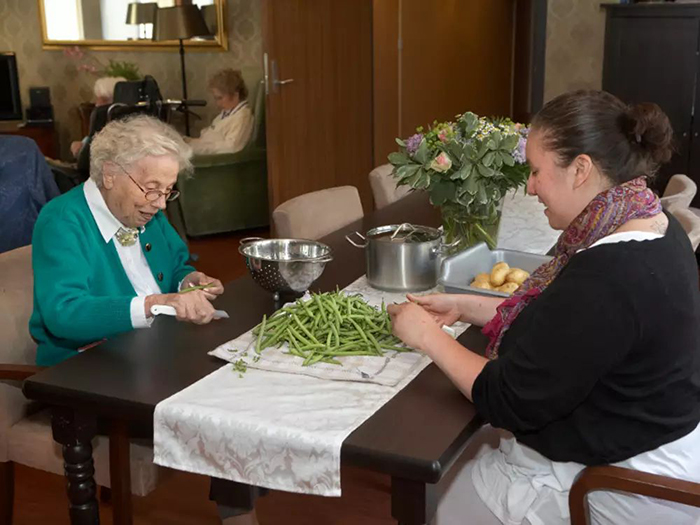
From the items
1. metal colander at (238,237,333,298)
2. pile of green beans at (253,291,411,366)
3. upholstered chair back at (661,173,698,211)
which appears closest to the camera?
pile of green beans at (253,291,411,366)

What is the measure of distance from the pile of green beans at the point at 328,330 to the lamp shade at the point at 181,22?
17.5ft

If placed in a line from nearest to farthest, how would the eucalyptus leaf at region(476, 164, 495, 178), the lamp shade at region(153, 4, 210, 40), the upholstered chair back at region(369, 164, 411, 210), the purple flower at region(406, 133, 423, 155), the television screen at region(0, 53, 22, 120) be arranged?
the eucalyptus leaf at region(476, 164, 495, 178) < the purple flower at region(406, 133, 423, 155) < the upholstered chair back at region(369, 164, 411, 210) < the lamp shade at region(153, 4, 210, 40) < the television screen at region(0, 53, 22, 120)

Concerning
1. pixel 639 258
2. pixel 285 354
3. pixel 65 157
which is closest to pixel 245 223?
pixel 65 157

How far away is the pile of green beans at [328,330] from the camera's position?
178 centimetres

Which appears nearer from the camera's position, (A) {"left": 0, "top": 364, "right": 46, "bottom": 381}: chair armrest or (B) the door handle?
(A) {"left": 0, "top": 364, "right": 46, "bottom": 381}: chair armrest

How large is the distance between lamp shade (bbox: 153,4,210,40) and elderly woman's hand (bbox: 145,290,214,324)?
17.2 ft

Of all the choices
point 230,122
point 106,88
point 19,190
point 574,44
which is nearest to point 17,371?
point 19,190

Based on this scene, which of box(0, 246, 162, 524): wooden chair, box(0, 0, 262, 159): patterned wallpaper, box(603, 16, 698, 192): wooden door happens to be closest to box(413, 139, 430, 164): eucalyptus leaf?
box(0, 246, 162, 524): wooden chair

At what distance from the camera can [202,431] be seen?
1.55m

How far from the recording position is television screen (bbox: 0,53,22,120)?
7500mm

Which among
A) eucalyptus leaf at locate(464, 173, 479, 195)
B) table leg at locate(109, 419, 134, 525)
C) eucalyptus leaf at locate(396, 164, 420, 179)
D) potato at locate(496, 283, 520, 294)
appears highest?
eucalyptus leaf at locate(396, 164, 420, 179)

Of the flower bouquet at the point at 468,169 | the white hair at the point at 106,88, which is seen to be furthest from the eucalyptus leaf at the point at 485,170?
the white hair at the point at 106,88

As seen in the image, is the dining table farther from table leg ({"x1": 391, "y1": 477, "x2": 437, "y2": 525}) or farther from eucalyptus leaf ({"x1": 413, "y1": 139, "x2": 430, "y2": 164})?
eucalyptus leaf ({"x1": 413, "y1": 139, "x2": 430, "y2": 164})

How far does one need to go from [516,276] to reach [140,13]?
19.3ft
